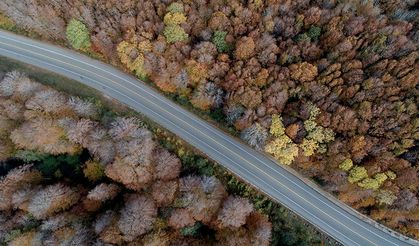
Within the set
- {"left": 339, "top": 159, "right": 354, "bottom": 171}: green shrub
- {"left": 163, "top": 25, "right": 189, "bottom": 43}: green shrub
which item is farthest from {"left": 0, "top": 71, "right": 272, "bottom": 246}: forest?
{"left": 163, "top": 25, "right": 189, "bottom": 43}: green shrub

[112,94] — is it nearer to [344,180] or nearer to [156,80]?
[156,80]

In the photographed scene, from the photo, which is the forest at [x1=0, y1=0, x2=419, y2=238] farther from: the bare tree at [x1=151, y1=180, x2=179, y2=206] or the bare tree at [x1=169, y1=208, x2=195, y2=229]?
the bare tree at [x1=169, y1=208, x2=195, y2=229]

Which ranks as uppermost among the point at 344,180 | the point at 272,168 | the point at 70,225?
the point at 344,180

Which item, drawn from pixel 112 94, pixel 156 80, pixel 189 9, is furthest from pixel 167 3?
→ pixel 112 94

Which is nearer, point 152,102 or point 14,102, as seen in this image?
point 14,102

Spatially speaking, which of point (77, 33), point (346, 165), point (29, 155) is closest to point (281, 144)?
point (346, 165)

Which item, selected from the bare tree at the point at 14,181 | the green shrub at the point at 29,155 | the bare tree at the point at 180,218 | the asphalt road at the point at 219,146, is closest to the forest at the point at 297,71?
the asphalt road at the point at 219,146

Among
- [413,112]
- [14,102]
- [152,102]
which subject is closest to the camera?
[413,112]

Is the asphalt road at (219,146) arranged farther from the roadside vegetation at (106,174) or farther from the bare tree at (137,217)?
the bare tree at (137,217)

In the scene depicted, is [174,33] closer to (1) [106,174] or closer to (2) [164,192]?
(1) [106,174]
